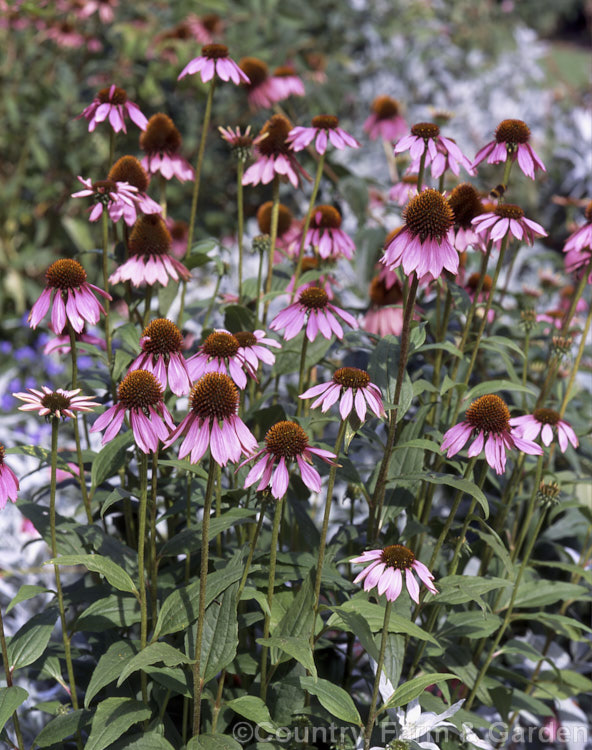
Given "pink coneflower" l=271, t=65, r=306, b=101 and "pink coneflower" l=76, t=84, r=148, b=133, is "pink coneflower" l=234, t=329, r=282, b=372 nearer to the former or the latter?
"pink coneflower" l=76, t=84, r=148, b=133

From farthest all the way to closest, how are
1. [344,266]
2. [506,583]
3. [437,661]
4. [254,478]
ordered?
[344,266], [437,661], [506,583], [254,478]

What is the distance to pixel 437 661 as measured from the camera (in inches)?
62.6

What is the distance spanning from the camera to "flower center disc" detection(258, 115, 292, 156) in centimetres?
171

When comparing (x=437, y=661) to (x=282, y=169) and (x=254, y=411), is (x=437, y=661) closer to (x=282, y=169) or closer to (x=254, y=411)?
(x=254, y=411)

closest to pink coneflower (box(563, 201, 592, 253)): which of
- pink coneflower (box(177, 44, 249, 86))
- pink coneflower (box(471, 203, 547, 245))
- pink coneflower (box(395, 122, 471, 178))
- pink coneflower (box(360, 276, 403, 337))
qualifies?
pink coneflower (box(471, 203, 547, 245))

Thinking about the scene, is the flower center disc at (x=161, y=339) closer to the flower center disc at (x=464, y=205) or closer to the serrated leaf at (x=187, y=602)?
the serrated leaf at (x=187, y=602)

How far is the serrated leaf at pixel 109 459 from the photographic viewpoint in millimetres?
1446

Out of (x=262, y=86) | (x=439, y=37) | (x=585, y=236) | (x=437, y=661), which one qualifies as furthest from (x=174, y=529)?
(x=439, y=37)

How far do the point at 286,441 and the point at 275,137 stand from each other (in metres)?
0.84

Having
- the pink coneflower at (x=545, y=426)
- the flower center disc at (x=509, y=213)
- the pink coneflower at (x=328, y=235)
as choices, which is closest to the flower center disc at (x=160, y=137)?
the pink coneflower at (x=328, y=235)

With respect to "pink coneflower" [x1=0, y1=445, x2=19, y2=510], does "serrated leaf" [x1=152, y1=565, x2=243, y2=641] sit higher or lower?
lower

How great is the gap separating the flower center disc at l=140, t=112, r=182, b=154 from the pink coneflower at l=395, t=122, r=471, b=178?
56cm

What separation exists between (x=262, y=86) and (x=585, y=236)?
1.44 m

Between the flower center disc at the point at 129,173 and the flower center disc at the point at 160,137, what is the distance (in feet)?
0.45
